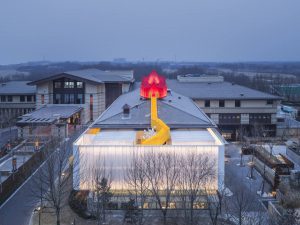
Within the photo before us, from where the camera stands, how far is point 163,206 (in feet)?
56.3

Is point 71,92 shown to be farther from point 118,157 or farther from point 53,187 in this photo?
point 53,187

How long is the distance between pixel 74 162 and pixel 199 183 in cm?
554

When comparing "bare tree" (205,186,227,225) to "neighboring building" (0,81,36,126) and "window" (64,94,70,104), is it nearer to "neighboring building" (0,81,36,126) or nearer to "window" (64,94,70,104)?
"window" (64,94,70,104)

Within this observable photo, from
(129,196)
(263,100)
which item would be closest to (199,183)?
(129,196)

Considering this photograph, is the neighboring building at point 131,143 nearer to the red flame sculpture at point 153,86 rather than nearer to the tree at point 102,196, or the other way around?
the tree at point 102,196

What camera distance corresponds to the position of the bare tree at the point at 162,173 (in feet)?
55.6

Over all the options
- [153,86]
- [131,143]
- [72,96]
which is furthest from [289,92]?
[131,143]

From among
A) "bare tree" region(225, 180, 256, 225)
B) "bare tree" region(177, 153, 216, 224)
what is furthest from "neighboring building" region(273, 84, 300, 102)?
"bare tree" region(177, 153, 216, 224)

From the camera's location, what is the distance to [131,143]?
19.1 meters

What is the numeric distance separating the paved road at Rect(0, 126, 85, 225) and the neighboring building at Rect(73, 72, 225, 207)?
7.35 ft

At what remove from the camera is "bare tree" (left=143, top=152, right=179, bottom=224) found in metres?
16.9

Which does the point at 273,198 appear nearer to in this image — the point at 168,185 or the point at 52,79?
the point at 168,185

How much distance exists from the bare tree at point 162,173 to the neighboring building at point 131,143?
39 cm

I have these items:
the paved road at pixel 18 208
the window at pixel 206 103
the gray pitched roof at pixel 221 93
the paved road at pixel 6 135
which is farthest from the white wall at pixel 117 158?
the gray pitched roof at pixel 221 93
